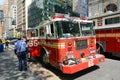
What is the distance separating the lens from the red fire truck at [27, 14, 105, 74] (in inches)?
338

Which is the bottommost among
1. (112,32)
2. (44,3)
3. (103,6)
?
(112,32)

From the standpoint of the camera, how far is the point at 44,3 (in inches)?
3265

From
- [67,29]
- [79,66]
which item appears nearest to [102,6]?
[67,29]

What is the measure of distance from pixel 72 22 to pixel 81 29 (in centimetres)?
57

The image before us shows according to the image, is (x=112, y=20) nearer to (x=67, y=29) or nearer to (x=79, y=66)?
(x=67, y=29)

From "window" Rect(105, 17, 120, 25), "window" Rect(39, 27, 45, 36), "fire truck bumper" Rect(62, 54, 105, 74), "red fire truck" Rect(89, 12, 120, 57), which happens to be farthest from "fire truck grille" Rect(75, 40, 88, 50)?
"window" Rect(105, 17, 120, 25)

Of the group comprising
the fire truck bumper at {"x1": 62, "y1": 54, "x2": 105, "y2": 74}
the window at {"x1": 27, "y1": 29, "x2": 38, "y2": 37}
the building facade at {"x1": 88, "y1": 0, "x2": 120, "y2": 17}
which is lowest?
the fire truck bumper at {"x1": 62, "y1": 54, "x2": 105, "y2": 74}

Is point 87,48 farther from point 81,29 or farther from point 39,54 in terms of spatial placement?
point 39,54

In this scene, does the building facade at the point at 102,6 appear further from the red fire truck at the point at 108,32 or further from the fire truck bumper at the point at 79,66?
the fire truck bumper at the point at 79,66

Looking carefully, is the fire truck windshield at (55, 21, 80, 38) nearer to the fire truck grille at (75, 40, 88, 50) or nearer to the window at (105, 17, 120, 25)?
the fire truck grille at (75, 40, 88, 50)

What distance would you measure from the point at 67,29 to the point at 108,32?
473 centimetres

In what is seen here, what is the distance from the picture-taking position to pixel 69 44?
28.8 ft

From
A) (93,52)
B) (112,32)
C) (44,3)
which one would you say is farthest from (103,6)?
(44,3)

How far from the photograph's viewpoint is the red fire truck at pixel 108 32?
40.0 feet
